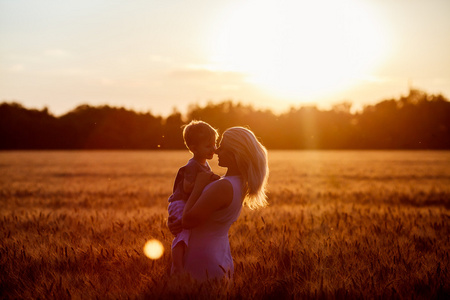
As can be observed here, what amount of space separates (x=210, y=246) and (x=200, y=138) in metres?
0.88

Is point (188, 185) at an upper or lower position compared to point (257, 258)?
upper

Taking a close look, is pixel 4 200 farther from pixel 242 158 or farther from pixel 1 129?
pixel 1 129

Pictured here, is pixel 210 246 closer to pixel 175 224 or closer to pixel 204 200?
pixel 175 224

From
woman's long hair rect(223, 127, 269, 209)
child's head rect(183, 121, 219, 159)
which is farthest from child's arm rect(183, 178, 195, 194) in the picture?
woman's long hair rect(223, 127, 269, 209)

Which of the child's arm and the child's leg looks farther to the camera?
the child's leg

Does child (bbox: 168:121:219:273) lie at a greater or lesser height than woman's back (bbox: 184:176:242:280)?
greater

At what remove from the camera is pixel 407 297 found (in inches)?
139

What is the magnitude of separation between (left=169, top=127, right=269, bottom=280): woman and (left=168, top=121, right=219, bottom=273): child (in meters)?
0.06

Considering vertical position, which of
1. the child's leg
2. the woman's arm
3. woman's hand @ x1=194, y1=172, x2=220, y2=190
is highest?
woman's hand @ x1=194, y1=172, x2=220, y2=190

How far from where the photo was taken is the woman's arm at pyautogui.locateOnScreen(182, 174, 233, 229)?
3.54 meters

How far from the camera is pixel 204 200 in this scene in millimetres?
3531

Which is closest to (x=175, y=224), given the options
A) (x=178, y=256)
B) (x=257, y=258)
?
(x=178, y=256)

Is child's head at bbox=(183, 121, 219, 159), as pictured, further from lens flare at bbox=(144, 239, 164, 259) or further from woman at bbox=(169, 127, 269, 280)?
lens flare at bbox=(144, 239, 164, 259)

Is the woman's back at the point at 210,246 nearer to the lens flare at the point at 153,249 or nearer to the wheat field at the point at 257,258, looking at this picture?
the wheat field at the point at 257,258
